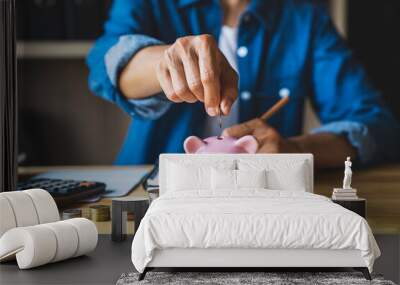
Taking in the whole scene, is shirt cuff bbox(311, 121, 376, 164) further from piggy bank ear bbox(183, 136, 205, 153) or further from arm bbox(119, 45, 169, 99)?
arm bbox(119, 45, 169, 99)

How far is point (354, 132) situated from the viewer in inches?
234

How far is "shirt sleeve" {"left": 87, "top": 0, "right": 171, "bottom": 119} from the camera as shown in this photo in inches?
236

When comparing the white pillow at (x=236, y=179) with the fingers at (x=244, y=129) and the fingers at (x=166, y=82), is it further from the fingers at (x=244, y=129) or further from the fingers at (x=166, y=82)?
the fingers at (x=166, y=82)

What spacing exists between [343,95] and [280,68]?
0.61 m

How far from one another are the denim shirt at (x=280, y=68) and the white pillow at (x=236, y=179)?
1039 mm

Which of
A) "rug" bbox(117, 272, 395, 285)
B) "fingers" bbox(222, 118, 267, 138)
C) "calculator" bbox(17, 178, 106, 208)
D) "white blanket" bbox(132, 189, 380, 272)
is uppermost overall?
"fingers" bbox(222, 118, 267, 138)

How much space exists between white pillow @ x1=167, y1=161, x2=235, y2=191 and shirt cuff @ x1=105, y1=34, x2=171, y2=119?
988 millimetres

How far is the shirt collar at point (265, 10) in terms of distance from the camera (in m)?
5.96

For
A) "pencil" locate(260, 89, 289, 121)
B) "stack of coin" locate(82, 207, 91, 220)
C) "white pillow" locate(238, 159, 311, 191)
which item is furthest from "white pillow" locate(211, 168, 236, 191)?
"stack of coin" locate(82, 207, 91, 220)

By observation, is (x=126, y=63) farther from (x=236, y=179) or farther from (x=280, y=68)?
(x=236, y=179)

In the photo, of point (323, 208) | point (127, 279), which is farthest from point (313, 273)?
point (127, 279)

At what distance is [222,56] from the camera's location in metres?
5.89

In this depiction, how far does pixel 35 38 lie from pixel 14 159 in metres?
1.18

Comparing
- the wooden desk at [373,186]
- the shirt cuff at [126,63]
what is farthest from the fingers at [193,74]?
the wooden desk at [373,186]
